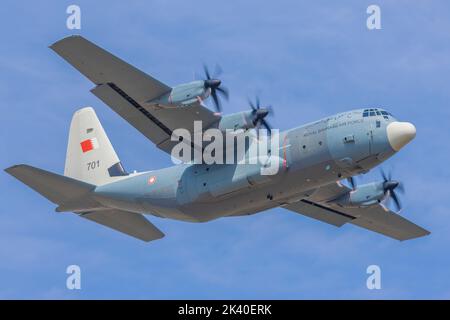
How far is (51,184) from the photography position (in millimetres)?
41000

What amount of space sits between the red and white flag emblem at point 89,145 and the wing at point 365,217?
8.41m

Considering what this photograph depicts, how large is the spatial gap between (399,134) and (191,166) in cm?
824

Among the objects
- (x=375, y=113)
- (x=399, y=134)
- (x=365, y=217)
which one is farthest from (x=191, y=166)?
(x=365, y=217)

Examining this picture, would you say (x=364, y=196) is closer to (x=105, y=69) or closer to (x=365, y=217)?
(x=365, y=217)

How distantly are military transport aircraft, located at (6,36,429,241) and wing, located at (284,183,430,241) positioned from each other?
0.63 meters

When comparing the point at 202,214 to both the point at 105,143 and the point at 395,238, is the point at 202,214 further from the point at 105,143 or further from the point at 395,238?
the point at 395,238

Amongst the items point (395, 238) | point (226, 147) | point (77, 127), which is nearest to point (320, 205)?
point (395, 238)

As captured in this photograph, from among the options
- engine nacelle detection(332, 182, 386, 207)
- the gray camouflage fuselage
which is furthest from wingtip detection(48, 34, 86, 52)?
engine nacelle detection(332, 182, 386, 207)

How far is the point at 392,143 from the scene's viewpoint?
37000 millimetres

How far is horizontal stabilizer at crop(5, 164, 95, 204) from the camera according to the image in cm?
3981

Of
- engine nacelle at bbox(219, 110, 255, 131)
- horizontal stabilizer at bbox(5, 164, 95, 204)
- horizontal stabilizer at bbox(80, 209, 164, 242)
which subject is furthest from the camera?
horizontal stabilizer at bbox(80, 209, 164, 242)

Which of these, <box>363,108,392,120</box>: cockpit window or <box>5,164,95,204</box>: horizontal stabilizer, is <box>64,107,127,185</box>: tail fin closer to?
<box>5,164,95,204</box>: horizontal stabilizer

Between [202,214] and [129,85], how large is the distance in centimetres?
561

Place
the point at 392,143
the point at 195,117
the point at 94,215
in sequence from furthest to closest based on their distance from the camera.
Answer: the point at 94,215 < the point at 195,117 < the point at 392,143
